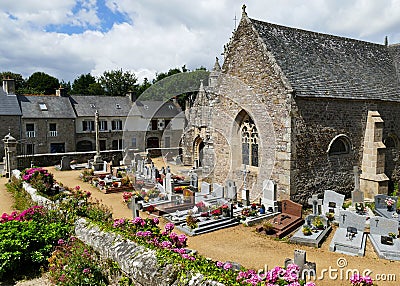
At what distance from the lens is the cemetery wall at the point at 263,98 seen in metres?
12.7

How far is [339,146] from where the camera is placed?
562 inches

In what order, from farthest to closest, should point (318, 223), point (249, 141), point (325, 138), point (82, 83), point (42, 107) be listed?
point (82, 83)
point (42, 107)
point (249, 141)
point (325, 138)
point (318, 223)

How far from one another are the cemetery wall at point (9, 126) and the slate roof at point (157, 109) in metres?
13.8

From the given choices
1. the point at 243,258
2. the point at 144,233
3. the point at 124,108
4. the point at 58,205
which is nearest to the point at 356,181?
the point at 243,258

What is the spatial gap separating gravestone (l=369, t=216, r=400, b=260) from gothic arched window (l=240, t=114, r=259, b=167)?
6088mm

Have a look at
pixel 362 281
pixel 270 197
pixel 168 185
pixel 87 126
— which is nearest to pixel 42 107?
pixel 87 126

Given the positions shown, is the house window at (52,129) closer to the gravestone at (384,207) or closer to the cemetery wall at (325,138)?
the cemetery wall at (325,138)

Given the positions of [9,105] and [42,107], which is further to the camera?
[42,107]

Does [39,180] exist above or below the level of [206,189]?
above

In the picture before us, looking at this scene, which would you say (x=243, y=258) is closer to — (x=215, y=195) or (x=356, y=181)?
(x=215, y=195)

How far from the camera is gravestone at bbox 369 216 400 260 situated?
8.68 m

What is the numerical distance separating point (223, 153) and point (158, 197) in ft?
13.6

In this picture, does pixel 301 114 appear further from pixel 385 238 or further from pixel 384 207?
pixel 385 238

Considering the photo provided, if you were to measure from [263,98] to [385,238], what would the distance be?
7082 mm
